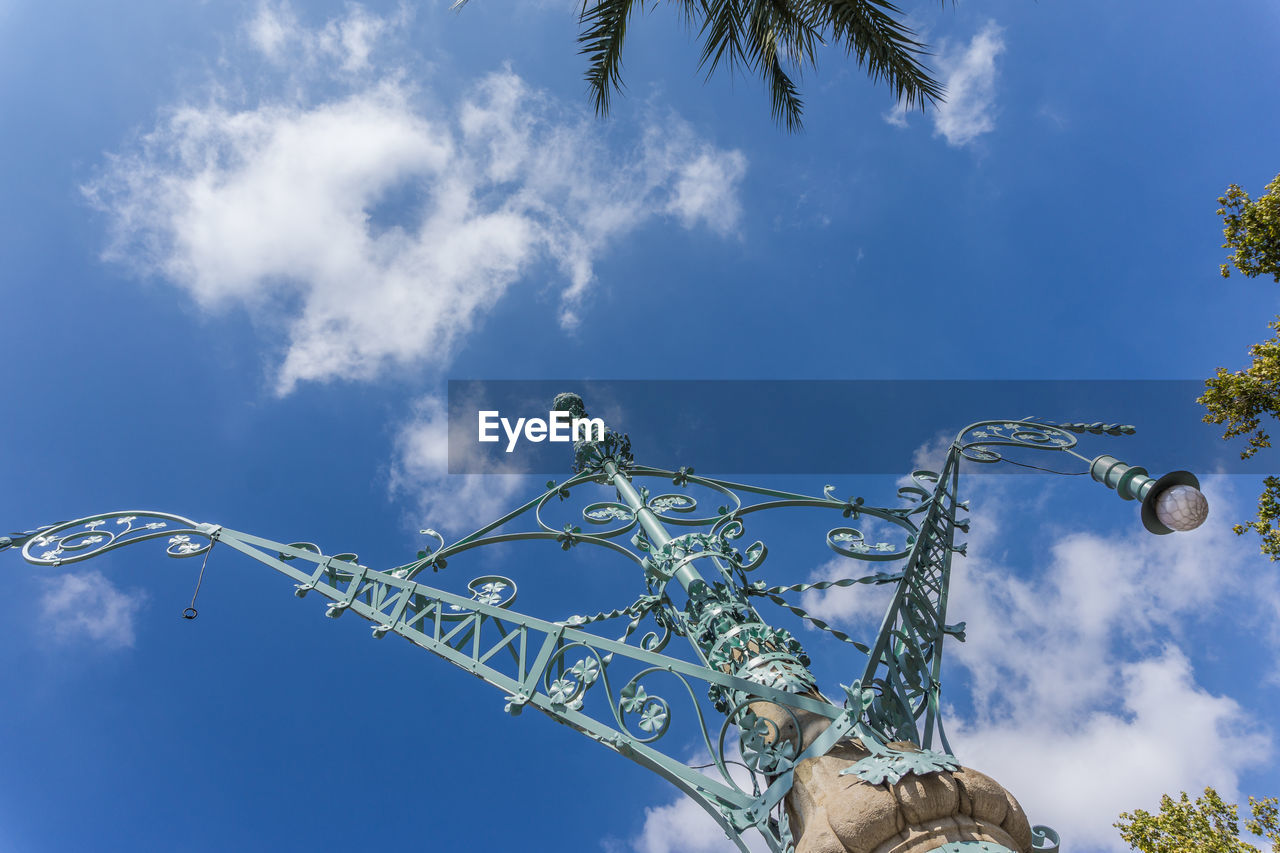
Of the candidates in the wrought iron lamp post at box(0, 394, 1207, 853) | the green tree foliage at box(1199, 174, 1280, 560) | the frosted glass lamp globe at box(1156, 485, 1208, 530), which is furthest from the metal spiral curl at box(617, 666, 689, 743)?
the green tree foliage at box(1199, 174, 1280, 560)

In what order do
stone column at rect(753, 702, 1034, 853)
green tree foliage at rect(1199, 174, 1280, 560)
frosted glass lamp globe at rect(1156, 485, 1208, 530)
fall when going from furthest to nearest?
green tree foliage at rect(1199, 174, 1280, 560) → frosted glass lamp globe at rect(1156, 485, 1208, 530) → stone column at rect(753, 702, 1034, 853)

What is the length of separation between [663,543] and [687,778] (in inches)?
70.5

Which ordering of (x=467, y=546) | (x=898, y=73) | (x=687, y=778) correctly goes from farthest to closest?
(x=898, y=73) → (x=467, y=546) → (x=687, y=778)

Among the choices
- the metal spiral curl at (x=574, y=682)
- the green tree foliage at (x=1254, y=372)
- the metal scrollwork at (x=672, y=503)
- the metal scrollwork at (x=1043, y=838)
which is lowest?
the metal scrollwork at (x=1043, y=838)

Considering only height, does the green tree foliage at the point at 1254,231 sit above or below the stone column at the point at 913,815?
above

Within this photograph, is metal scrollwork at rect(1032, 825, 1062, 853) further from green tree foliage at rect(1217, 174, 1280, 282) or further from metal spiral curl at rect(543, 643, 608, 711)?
green tree foliage at rect(1217, 174, 1280, 282)

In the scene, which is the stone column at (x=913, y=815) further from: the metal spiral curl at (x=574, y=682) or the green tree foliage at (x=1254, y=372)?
the green tree foliage at (x=1254, y=372)

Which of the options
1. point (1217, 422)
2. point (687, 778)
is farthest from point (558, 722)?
point (1217, 422)

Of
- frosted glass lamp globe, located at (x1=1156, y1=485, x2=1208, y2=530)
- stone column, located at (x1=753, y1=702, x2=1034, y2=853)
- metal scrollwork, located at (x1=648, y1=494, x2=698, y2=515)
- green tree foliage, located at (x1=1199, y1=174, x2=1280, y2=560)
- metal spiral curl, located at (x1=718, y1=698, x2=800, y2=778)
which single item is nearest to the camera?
stone column, located at (x1=753, y1=702, x2=1034, y2=853)

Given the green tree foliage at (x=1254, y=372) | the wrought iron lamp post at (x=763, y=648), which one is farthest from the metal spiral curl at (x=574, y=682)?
the green tree foliage at (x=1254, y=372)

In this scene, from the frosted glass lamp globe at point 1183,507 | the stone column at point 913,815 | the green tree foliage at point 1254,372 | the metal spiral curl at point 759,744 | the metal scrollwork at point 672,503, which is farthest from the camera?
the green tree foliage at point 1254,372

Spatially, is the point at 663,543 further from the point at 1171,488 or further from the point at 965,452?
the point at 1171,488

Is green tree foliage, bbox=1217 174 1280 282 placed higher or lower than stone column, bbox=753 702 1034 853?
higher

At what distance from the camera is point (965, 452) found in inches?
212
